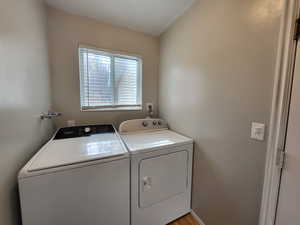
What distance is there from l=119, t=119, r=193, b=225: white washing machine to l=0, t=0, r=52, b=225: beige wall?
2.77ft

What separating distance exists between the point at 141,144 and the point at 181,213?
3.34 feet

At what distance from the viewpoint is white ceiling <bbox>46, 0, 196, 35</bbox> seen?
4.78 feet

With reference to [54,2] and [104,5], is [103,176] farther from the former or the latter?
[54,2]

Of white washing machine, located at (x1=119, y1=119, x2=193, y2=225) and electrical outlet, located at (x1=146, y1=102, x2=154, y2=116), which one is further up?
electrical outlet, located at (x1=146, y1=102, x2=154, y2=116)

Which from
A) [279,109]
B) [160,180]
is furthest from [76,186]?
[279,109]

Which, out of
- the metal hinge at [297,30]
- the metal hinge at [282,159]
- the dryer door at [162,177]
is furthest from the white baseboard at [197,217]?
the metal hinge at [297,30]

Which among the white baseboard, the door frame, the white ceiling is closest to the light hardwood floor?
the white baseboard

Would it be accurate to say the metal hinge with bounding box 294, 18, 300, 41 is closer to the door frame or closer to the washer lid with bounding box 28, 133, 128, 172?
the door frame

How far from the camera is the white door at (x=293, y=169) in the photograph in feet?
2.43

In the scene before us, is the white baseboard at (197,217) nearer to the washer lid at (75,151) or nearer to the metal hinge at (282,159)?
the metal hinge at (282,159)

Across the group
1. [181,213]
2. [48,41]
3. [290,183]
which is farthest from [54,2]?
[181,213]

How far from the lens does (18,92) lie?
3.15 feet

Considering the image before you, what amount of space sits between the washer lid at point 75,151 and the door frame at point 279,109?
108 centimetres

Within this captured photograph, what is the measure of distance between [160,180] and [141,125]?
0.80m
